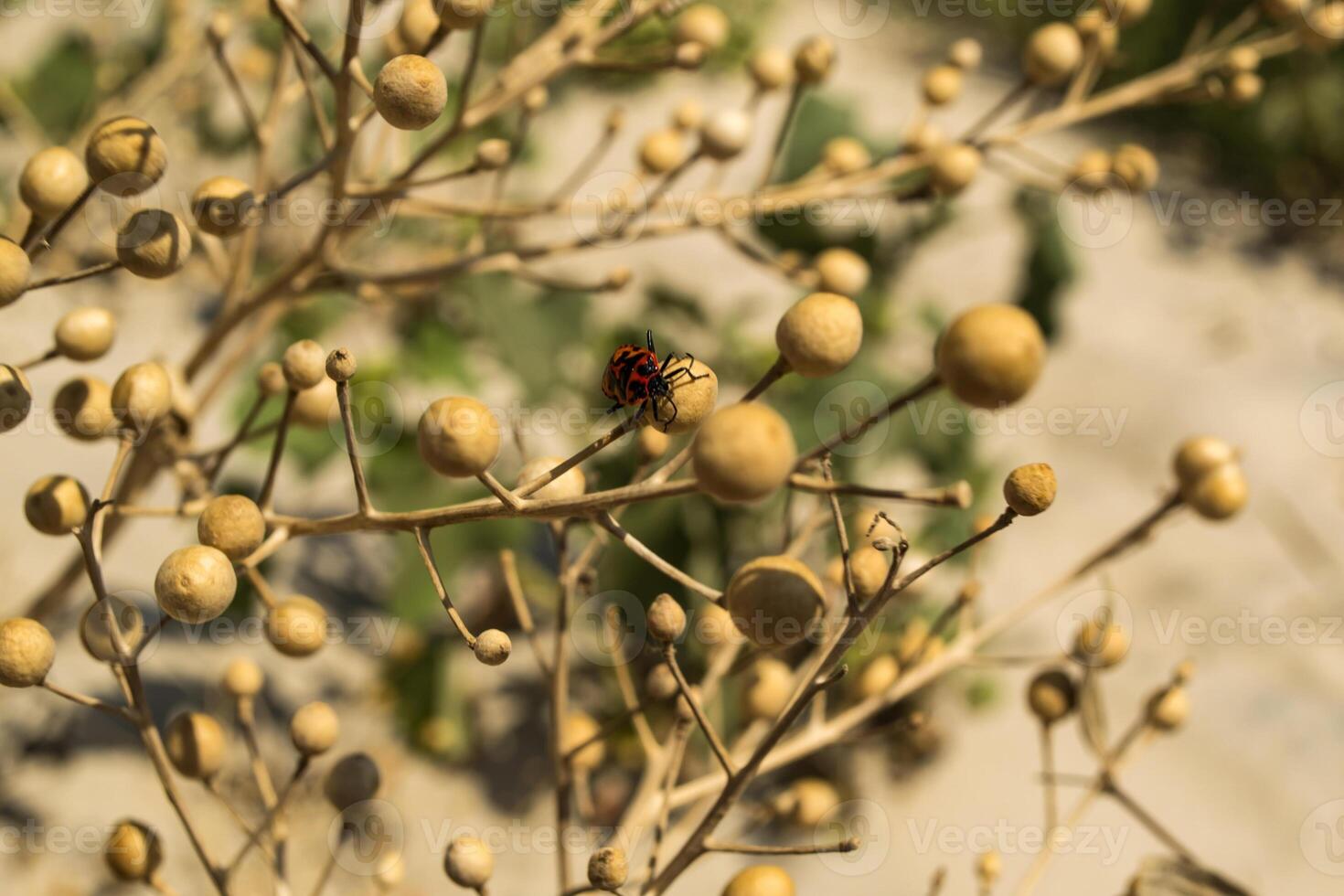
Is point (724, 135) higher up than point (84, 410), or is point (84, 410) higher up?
point (724, 135)

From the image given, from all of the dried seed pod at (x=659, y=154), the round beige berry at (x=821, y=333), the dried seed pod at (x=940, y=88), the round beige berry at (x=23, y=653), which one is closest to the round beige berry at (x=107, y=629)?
the round beige berry at (x=23, y=653)

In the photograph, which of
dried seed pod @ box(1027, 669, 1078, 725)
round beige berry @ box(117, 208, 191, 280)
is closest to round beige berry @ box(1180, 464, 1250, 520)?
dried seed pod @ box(1027, 669, 1078, 725)

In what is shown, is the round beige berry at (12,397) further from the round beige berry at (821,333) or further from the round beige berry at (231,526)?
the round beige berry at (821,333)

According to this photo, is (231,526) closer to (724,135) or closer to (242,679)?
(242,679)

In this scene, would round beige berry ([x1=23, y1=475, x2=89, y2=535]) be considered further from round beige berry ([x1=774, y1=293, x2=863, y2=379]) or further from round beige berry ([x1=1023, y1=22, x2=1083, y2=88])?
round beige berry ([x1=1023, y1=22, x2=1083, y2=88])

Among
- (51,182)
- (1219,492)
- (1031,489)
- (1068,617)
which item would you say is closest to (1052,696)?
(1219,492)

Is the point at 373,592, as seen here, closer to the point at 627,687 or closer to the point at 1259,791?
the point at 627,687
